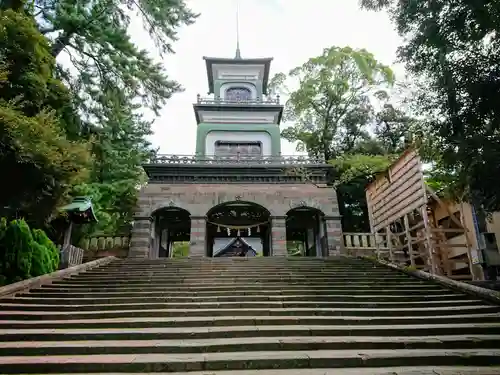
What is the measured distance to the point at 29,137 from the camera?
20.4ft

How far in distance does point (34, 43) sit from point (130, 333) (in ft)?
22.4

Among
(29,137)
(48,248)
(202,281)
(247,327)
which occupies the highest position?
A: (29,137)

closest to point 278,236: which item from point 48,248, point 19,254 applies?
point 48,248

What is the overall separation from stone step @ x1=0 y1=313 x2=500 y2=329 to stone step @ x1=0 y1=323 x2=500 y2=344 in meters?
0.18

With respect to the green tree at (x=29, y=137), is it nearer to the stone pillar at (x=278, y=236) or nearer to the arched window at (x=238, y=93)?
the stone pillar at (x=278, y=236)

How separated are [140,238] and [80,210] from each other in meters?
4.56

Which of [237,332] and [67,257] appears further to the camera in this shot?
[67,257]

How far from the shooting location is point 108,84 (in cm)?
1231

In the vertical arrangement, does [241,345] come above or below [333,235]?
below

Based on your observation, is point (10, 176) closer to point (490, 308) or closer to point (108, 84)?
point (108, 84)

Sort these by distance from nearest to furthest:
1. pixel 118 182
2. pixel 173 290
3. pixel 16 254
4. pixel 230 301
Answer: pixel 230 301, pixel 173 290, pixel 16 254, pixel 118 182

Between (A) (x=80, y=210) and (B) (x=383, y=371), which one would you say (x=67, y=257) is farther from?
(B) (x=383, y=371)

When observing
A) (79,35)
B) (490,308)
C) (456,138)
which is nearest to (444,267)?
(490,308)

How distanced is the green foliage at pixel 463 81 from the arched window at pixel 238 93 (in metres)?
15.0
